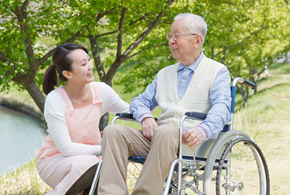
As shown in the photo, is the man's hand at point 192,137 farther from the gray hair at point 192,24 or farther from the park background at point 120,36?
the park background at point 120,36

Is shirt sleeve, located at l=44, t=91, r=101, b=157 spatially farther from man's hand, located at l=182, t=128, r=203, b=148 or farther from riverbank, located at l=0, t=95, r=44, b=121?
riverbank, located at l=0, t=95, r=44, b=121

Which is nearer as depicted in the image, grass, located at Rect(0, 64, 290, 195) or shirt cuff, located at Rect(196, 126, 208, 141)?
shirt cuff, located at Rect(196, 126, 208, 141)

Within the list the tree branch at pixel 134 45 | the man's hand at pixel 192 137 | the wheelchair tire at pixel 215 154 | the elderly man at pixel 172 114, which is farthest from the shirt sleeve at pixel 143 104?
the tree branch at pixel 134 45

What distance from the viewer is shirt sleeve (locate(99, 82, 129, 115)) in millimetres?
2682

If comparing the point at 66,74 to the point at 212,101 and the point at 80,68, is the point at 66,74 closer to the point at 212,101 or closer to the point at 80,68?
the point at 80,68

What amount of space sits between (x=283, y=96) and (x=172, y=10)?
9117 mm

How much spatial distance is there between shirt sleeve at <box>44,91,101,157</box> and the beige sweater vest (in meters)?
0.61

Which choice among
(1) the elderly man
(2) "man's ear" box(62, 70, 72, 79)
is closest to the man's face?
(1) the elderly man

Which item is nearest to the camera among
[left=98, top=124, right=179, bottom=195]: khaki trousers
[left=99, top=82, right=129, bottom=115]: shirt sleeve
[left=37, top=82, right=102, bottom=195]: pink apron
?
[left=98, top=124, right=179, bottom=195]: khaki trousers

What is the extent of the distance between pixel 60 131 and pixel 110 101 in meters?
0.56

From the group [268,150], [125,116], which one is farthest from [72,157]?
[268,150]

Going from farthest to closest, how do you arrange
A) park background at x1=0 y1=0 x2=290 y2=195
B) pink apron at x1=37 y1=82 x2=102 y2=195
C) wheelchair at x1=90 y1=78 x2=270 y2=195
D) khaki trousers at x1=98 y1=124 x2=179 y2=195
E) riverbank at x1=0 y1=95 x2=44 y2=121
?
1. riverbank at x1=0 y1=95 x2=44 y2=121
2. park background at x1=0 y1=0 x2=290 y2=195
3. pink apron at x1=37 y1=82 x2=102 y2=195
4. wheelchair at x1=90 y1=78 x2=270 y2=195
5. khaki trousers at x1=98 y1=124 x2=179 y2=195

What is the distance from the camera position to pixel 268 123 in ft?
26.1

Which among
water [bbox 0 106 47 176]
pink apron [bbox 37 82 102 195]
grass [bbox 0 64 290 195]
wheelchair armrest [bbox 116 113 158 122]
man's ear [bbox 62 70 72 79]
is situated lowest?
water [bbox 0 106 47 176]
